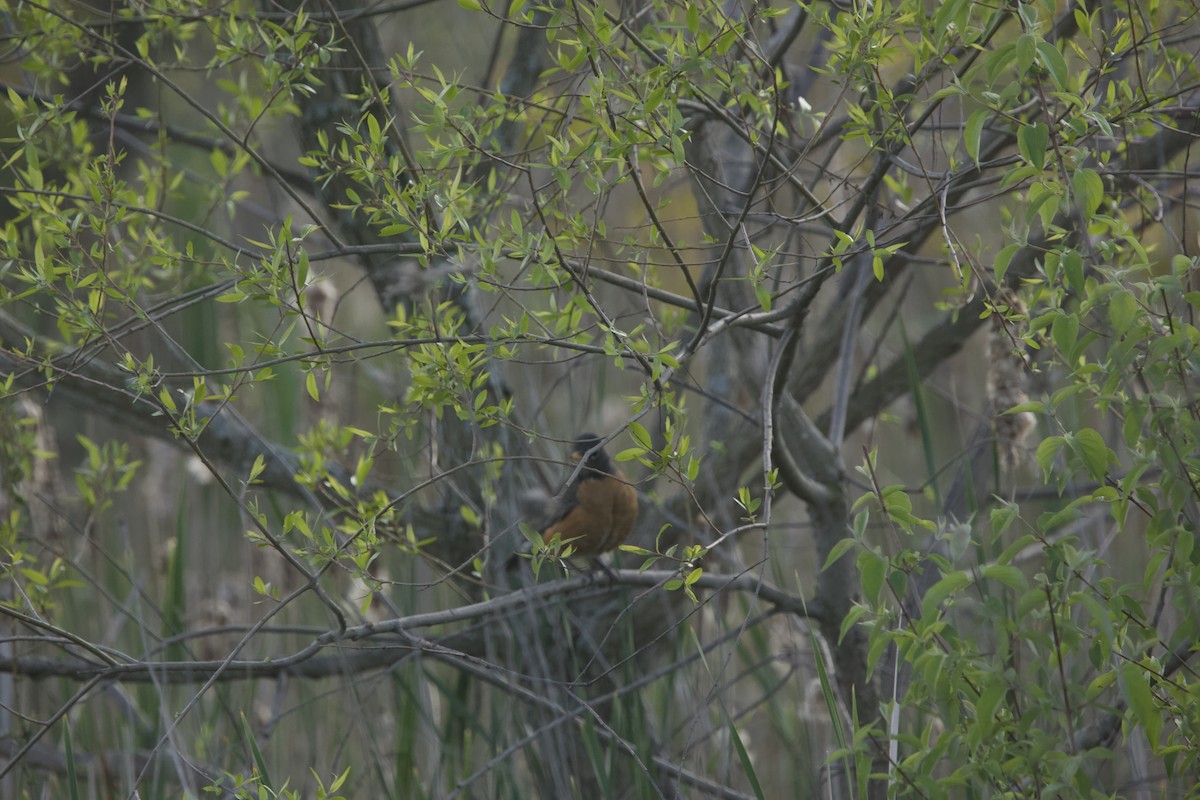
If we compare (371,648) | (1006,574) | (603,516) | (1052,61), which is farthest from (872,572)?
(603,516)

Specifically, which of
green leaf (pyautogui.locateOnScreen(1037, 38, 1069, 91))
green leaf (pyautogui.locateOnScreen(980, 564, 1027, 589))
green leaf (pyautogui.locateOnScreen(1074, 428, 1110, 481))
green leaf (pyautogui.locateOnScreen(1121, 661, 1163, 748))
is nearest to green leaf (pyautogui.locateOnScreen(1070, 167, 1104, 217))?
green leaf (pyautogui.locateOnScreen(1037, 38, 1069, 91))

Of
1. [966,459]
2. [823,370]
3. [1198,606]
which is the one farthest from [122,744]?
[1198,606]

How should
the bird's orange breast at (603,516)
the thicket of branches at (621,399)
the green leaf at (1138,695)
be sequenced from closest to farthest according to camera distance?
the green leaf at (1138,695) → the thicket of branches at (621,399) → the bird's orange breast at (603,516)

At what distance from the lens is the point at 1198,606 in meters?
1.58

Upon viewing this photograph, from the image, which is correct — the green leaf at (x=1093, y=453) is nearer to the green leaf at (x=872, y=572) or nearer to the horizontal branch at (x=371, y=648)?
the green leaf at (x=872, y=572)

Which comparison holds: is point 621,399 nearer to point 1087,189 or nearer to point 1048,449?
point 1048,449

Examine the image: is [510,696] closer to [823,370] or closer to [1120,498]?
[823,370]

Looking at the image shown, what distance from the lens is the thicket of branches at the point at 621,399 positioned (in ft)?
5.58

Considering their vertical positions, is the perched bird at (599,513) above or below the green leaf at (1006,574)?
above

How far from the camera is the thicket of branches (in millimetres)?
1700

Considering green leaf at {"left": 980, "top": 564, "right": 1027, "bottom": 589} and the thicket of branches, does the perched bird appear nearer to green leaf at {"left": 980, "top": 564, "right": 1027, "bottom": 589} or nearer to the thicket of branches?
the thicket of branches

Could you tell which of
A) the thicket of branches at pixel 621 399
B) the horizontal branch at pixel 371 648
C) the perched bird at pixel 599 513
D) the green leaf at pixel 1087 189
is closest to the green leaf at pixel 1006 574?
the thicket of branches at pixel 621 399

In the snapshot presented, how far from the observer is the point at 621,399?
342 cm

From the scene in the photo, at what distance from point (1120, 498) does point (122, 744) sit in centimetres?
321
